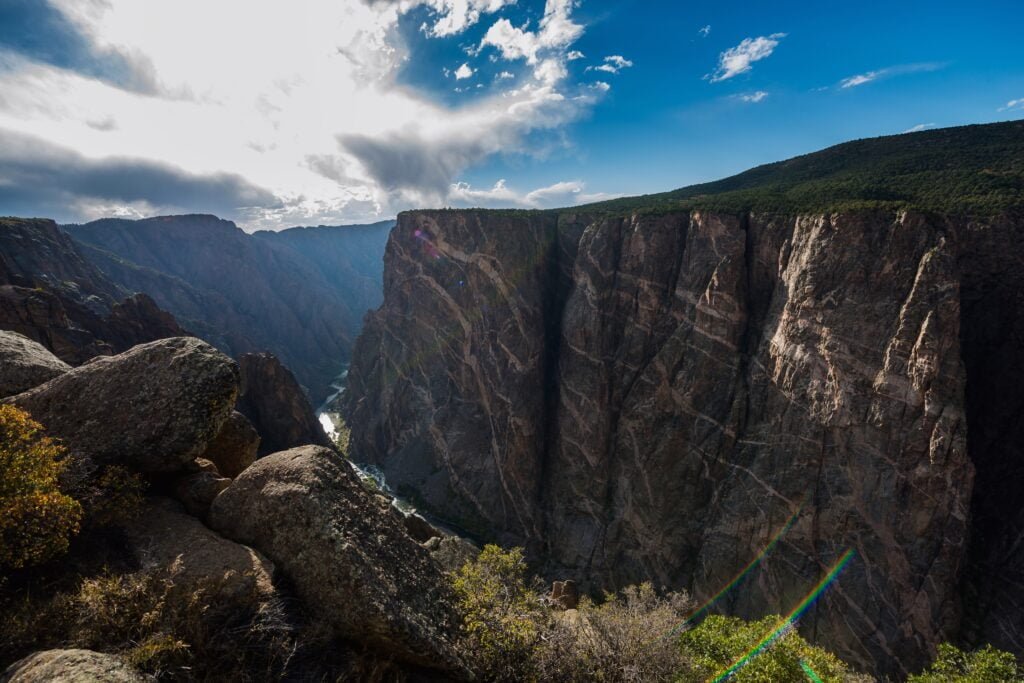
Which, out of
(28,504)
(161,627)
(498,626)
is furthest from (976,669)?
(28,504)

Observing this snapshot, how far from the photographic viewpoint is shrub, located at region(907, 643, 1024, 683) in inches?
540

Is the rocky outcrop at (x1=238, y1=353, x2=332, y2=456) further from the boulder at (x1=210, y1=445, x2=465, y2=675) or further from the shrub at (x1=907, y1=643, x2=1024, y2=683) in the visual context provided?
the shrub at (x1=907, y1=643, x2=1024, y2=683)

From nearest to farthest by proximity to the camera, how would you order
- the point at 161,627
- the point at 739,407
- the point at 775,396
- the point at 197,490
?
the point at 161,627 → the point at 197,490 → the point at 775,396 → the point at 739,407

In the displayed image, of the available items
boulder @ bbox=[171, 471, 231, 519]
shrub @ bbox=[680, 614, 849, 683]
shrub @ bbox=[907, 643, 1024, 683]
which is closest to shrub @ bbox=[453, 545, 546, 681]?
shrub @ bbox=[680, 614, 849, 683]

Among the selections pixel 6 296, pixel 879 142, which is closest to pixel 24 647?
pixel 6 296

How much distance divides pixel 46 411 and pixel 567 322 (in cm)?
5354

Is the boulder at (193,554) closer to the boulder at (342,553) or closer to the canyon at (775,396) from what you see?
the boulder at (342,553)

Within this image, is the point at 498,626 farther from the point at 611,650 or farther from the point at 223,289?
the point at 223,289

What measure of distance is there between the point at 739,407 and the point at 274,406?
2308 inches

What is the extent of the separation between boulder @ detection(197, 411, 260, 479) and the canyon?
41002 mm

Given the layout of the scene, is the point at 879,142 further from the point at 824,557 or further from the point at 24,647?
the point at 24,647

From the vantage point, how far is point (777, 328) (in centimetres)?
4091

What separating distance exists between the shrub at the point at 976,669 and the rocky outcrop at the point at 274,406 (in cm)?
5866

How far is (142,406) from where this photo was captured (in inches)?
446
